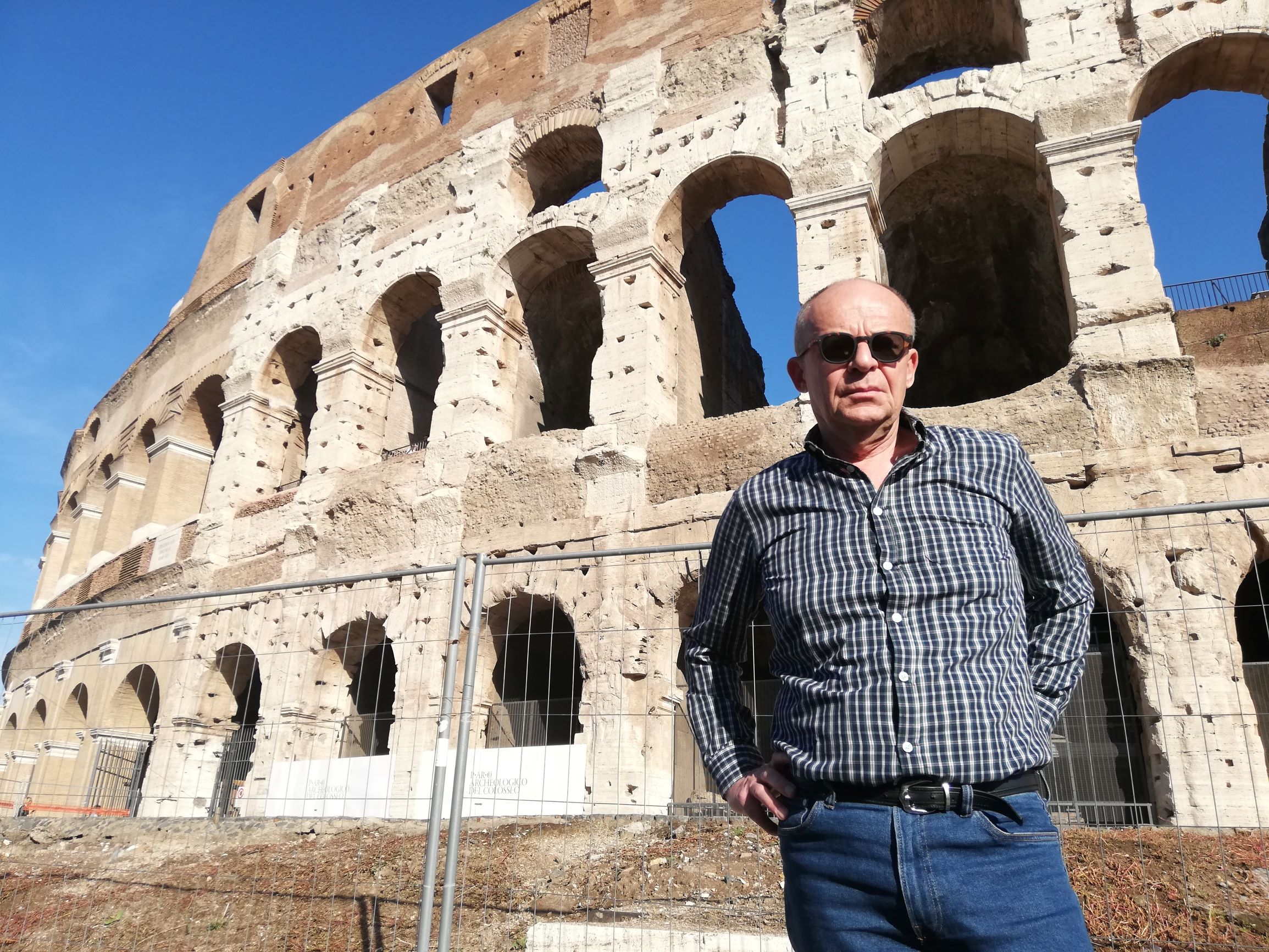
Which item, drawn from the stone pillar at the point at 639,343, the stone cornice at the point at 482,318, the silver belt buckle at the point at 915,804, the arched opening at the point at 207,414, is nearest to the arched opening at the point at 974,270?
the stone pillar at the point at 639,343

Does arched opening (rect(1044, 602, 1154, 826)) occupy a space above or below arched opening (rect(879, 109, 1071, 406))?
below

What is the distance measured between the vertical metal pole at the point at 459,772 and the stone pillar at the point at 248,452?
417 inches

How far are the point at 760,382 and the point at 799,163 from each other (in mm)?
6026

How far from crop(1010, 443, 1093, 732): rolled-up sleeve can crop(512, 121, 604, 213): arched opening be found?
1127 cm

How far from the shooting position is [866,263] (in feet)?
31.2

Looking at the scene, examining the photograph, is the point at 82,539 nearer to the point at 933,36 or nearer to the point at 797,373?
the point at 933,36

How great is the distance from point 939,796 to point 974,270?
14.1 m

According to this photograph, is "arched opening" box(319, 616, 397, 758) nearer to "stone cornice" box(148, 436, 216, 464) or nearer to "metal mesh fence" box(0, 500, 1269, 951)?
"metal mesh fence" box(0, 500, 1269, 951)

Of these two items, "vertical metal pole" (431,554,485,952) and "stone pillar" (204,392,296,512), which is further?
"stone pillar" (204,392,296,512)

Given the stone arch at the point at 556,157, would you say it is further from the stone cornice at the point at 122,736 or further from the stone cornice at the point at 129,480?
the stone cornice at the point at 129,480

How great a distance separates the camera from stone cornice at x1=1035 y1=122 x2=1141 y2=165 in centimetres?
877

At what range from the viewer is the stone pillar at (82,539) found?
1855 centimetres

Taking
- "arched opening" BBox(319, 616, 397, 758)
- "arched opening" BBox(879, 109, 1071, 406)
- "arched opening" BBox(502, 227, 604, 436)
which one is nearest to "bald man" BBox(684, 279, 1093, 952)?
"arched opening" BBox(319, 616, 397, 758)

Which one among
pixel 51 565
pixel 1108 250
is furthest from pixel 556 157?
pixel 51 565
